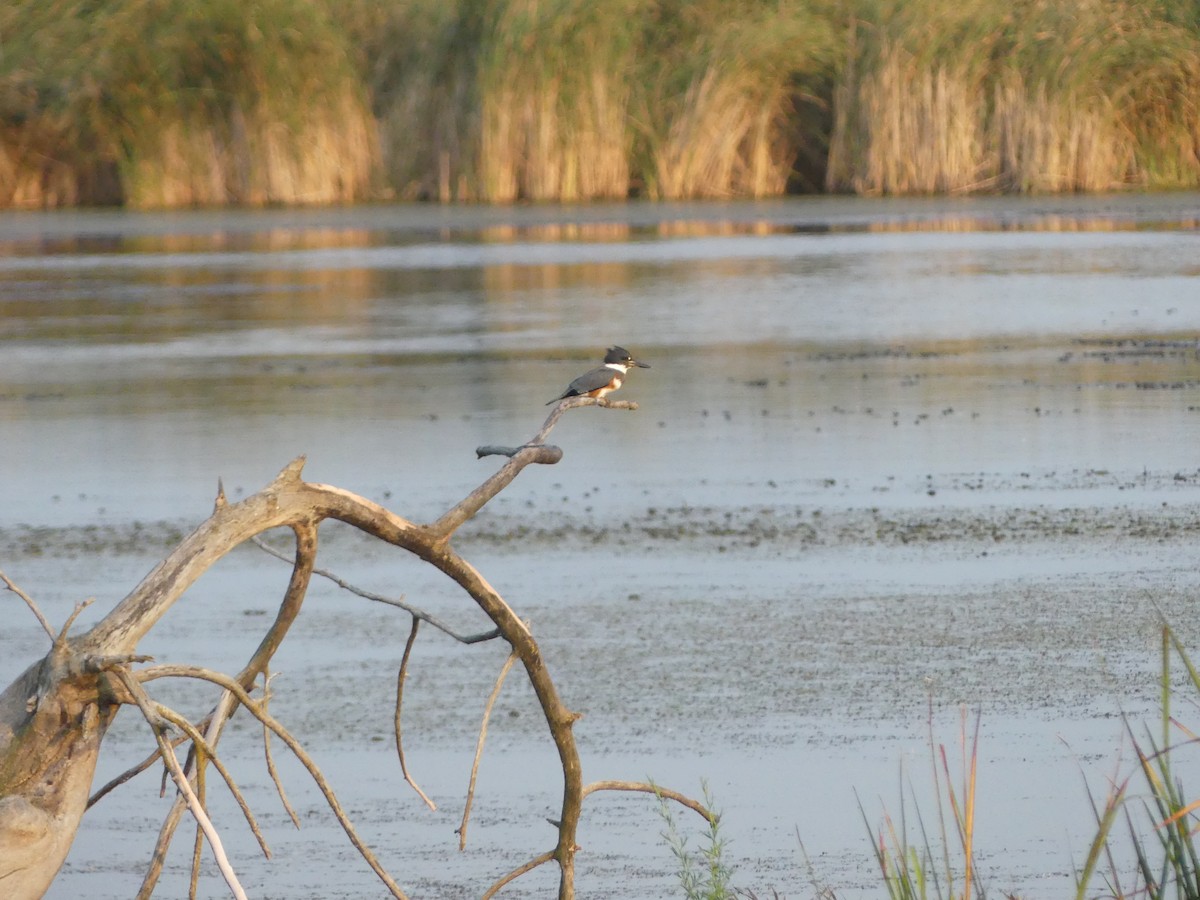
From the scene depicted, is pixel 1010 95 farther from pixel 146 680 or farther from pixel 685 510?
pixel 146 680

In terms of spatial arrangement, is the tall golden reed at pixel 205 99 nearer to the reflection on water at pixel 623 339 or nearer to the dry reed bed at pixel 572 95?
the dry reed bed at pixel 572 95

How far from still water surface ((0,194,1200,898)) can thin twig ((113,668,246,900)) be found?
186cm

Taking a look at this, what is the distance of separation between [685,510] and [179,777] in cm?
617

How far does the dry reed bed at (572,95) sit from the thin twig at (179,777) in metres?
25.5

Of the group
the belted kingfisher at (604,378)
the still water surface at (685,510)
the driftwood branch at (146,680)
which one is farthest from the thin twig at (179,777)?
the belted kingfisher at (604,378)

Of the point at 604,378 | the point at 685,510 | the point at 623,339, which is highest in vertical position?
the point at 604,378

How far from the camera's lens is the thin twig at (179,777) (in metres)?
2.89

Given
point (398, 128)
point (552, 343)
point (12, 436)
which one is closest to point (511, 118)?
point (398, 128)

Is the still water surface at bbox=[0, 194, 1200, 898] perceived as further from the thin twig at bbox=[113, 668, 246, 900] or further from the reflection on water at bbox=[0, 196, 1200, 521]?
the thin twig at bbox=[113, 668, 246, 900]

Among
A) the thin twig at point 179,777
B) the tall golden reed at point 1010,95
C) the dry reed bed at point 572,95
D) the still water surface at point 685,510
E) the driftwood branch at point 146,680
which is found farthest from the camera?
the tall golden reed at point 1010,95

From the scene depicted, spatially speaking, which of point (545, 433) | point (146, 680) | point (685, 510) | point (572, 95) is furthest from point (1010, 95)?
point (146, 680)

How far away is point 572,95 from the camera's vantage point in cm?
2847

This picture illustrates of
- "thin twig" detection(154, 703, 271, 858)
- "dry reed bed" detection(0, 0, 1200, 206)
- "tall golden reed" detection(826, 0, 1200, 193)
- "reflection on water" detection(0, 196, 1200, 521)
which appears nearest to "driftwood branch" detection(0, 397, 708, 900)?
"thin twig" detection(154, 703, 271, 858)

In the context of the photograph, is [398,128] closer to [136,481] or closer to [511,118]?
[511,118]
